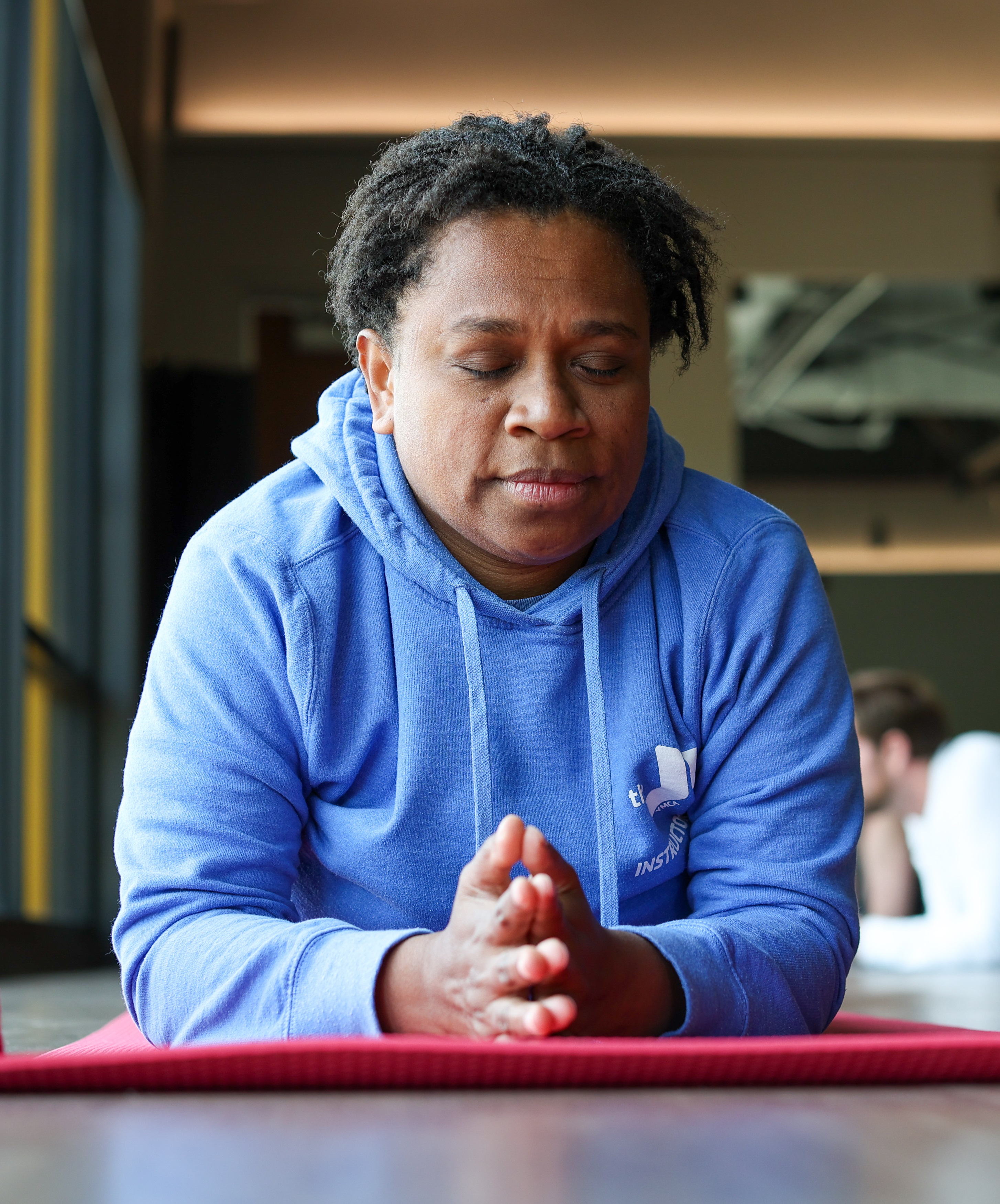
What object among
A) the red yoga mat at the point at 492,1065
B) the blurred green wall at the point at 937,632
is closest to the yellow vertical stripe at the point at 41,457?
the red yoga mat at the point at 492,1065

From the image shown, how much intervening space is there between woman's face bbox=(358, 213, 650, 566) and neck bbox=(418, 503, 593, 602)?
0.06m

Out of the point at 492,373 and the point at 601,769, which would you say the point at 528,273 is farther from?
the point at 601,769

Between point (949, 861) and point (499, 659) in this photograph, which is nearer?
point (499, 659)

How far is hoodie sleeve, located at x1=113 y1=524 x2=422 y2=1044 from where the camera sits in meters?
0.98

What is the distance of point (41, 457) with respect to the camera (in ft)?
14.2

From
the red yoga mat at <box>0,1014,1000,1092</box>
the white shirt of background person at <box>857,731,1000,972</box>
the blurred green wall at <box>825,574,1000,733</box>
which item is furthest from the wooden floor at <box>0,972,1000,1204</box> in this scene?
the blurred green wall at <box>825,574,1000,733</box>

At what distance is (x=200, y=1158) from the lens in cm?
60

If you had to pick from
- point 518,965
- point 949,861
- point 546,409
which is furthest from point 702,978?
point 949,861

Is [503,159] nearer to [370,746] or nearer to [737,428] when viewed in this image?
[370,746]

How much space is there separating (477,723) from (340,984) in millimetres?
301

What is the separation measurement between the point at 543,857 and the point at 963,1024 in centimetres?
116

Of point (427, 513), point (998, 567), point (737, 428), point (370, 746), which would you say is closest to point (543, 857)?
point (370, 746)

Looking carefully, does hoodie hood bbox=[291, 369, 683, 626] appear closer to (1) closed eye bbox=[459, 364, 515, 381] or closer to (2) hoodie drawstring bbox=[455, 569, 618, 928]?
(2) hoodie drawstring bbox=[455, 569, 618, 928]

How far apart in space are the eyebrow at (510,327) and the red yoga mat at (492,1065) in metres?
0.56
